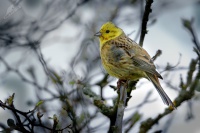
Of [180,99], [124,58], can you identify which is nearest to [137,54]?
[124,58]

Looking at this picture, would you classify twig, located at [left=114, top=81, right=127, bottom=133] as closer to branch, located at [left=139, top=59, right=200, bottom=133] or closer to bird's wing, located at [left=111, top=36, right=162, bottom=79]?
branch, located at [left=139, top=59, right=200, bottom=133]

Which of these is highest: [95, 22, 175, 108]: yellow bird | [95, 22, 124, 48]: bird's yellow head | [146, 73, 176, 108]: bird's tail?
[95, 22, 124, 48]: bird's yellow head

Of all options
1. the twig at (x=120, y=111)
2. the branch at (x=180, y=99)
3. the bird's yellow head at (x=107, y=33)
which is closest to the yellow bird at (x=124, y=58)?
the bird's yellow head at (x=107, y=33)

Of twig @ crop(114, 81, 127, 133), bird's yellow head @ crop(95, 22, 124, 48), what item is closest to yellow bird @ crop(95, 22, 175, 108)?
bird's yellow head @ crop(95, 22, 124, 48)

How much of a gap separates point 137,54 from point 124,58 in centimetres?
10

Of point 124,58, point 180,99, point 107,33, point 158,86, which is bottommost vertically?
point 180,99

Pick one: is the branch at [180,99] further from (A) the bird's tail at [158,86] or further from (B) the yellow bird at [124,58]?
(B) the yellow bird at [124,58]

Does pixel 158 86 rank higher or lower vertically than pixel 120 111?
higher

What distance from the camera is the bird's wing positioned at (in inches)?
154

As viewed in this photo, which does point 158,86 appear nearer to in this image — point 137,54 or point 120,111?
point 137,54

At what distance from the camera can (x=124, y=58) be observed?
4117 millimetres

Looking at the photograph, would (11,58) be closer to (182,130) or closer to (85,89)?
(182,130)

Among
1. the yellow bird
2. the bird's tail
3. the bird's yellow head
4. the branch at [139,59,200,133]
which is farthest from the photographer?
the bird's yellow head

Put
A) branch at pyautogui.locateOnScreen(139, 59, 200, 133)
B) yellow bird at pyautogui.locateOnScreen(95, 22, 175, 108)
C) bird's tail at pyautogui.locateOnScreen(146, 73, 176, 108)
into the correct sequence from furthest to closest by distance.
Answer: yellow bird at pyautogui.locateOnScreen(95, 22, 175, 108) → bird's tail at pyautogui.locateOnScreen(146, 73, 176, 108) → branch at pyautogui.locateOnScreen(139, 59, 200, 133)
